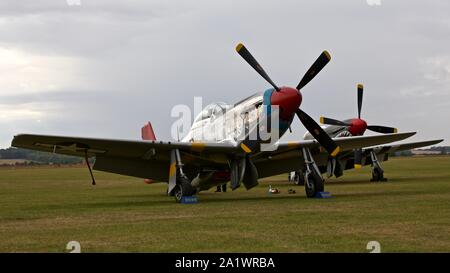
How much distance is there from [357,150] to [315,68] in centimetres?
1466

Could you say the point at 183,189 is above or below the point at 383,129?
below

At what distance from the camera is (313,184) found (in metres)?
20.0

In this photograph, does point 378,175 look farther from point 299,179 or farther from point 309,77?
point 309,77

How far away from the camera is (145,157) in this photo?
20.7m

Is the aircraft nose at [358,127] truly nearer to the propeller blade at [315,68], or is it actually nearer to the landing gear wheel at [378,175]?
the landing gear wheel at [378,175]

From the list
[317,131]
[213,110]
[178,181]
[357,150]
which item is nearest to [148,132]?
[213,110]

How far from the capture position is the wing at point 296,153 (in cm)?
2088

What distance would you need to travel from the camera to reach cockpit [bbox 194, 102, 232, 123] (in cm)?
2108

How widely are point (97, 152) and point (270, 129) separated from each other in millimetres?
5316

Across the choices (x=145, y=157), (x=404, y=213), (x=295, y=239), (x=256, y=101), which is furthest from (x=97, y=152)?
(x=295, y=239)
